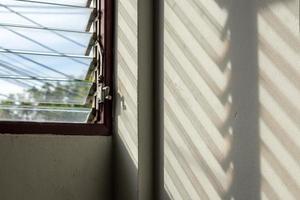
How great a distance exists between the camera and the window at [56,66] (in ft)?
6.07

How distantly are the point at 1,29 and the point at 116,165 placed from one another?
644 mm

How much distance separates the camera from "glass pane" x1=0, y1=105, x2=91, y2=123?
182cm

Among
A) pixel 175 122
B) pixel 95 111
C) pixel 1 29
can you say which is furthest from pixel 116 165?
pixel 1 29

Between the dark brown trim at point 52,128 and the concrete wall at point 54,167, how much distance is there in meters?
0.02

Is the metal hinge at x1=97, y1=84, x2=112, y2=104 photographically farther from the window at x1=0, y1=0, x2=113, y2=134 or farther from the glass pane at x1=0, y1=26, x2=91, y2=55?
the glass pane at x1=0, y1=26, x2=91, y2=55

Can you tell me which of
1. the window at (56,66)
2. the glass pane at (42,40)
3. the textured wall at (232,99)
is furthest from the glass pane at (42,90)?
the textured wall at (232,99)

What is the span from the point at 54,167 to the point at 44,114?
20 centimetres

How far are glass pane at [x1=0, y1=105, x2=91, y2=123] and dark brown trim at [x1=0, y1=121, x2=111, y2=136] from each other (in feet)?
0.08

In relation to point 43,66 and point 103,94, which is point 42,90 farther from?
point 103,94

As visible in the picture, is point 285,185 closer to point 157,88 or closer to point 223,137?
point 223,137

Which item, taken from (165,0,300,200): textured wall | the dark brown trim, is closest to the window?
the dark brown trim

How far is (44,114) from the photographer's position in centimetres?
187

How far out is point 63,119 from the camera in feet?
6.23

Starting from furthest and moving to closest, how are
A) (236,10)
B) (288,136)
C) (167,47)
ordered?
1. (167,47)
2. (236,10)
3. (288,136)
